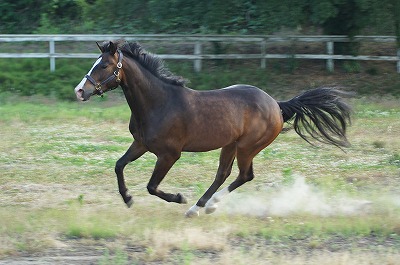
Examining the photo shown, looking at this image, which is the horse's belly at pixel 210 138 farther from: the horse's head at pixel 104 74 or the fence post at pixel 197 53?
the fence post at pixel 197 53

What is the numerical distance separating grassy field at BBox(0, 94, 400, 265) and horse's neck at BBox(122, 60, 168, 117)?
1250mm

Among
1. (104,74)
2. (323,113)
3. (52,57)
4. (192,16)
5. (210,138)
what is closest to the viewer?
(104,74)

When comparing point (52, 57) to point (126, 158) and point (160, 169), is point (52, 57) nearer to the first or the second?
point (126, 158)

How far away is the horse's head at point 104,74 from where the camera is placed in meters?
8.38

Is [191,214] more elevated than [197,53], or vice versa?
[197,53]

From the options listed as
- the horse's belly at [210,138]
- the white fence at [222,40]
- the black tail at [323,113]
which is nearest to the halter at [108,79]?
the horse's belly at [210,138]

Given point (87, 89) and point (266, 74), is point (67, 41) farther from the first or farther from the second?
point (87, 89)

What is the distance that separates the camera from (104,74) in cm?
845

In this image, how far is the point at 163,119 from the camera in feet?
28.6

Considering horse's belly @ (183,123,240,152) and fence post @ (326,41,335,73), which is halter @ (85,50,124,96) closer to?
horse's belly @ (183,123,240,152)

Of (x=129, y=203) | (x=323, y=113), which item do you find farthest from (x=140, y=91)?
(x=323, y=113)

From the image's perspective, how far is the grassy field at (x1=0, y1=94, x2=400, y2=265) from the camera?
738 centimetres

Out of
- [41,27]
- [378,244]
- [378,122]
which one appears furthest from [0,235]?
[41,27]

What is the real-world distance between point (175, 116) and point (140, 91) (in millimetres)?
491
